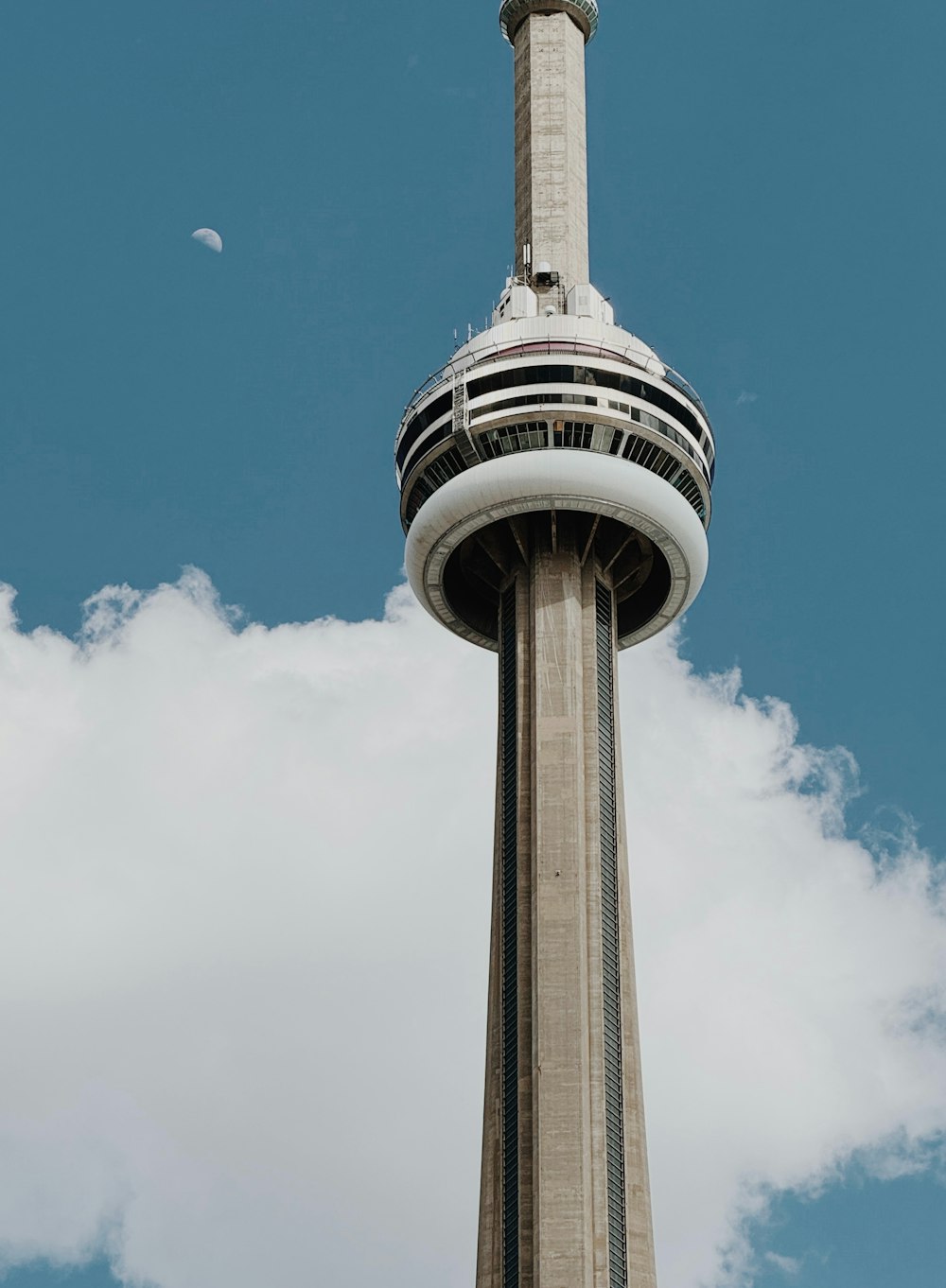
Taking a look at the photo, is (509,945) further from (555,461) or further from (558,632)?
(555,461)

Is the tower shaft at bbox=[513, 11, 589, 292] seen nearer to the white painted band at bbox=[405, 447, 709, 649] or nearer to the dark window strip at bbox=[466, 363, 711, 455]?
the dark window strip at bbox=[466, 363, 711, 455]

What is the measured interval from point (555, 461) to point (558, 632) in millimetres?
8024

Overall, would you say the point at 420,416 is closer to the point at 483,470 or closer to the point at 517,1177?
the point at 483,470

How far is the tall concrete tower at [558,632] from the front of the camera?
10744cm

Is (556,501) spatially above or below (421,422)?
below

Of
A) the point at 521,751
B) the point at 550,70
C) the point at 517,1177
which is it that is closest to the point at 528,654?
the point at 521,751

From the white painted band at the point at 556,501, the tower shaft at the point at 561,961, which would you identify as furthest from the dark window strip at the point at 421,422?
the tower shaft at the point at 561,961

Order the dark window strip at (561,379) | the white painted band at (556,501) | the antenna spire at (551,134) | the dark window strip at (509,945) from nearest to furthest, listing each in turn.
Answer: the dark window strip at (509,945) → the white painted band at (556,501) → the dark window strip at (561,379) → the antenna spire at (551,134)

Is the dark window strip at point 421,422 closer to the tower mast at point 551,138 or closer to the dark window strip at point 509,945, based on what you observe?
the dark window strip at point 509,945

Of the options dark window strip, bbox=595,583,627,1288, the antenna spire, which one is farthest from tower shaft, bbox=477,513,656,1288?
the antenna spire

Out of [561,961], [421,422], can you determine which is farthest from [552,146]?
[561,961]

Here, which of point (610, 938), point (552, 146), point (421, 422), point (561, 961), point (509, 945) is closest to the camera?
point (561, 961)

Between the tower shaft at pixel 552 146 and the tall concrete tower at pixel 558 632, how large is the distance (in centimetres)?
26

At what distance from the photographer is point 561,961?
362 feet
